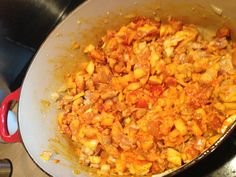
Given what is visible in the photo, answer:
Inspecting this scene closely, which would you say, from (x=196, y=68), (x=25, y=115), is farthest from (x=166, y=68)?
(x=25, y=115)

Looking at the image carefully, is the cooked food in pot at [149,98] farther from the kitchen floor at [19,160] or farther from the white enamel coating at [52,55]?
the kitchen floor at [19,160]

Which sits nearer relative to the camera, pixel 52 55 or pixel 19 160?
pixel 52 55

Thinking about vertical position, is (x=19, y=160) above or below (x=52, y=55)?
below

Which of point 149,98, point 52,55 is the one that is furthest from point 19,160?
point 149,98

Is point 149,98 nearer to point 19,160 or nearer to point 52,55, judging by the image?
point 52,55

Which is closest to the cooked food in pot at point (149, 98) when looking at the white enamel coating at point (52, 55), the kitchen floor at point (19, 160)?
the white enamel coating at point (52, 55)

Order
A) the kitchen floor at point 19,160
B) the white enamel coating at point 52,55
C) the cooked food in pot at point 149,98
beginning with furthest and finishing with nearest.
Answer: the kitchen floor at point 19,160
the white enamel coating at point 52,55
the cooked food in pot at point 149,98

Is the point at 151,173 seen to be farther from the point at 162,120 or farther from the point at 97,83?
the point at 97,83
